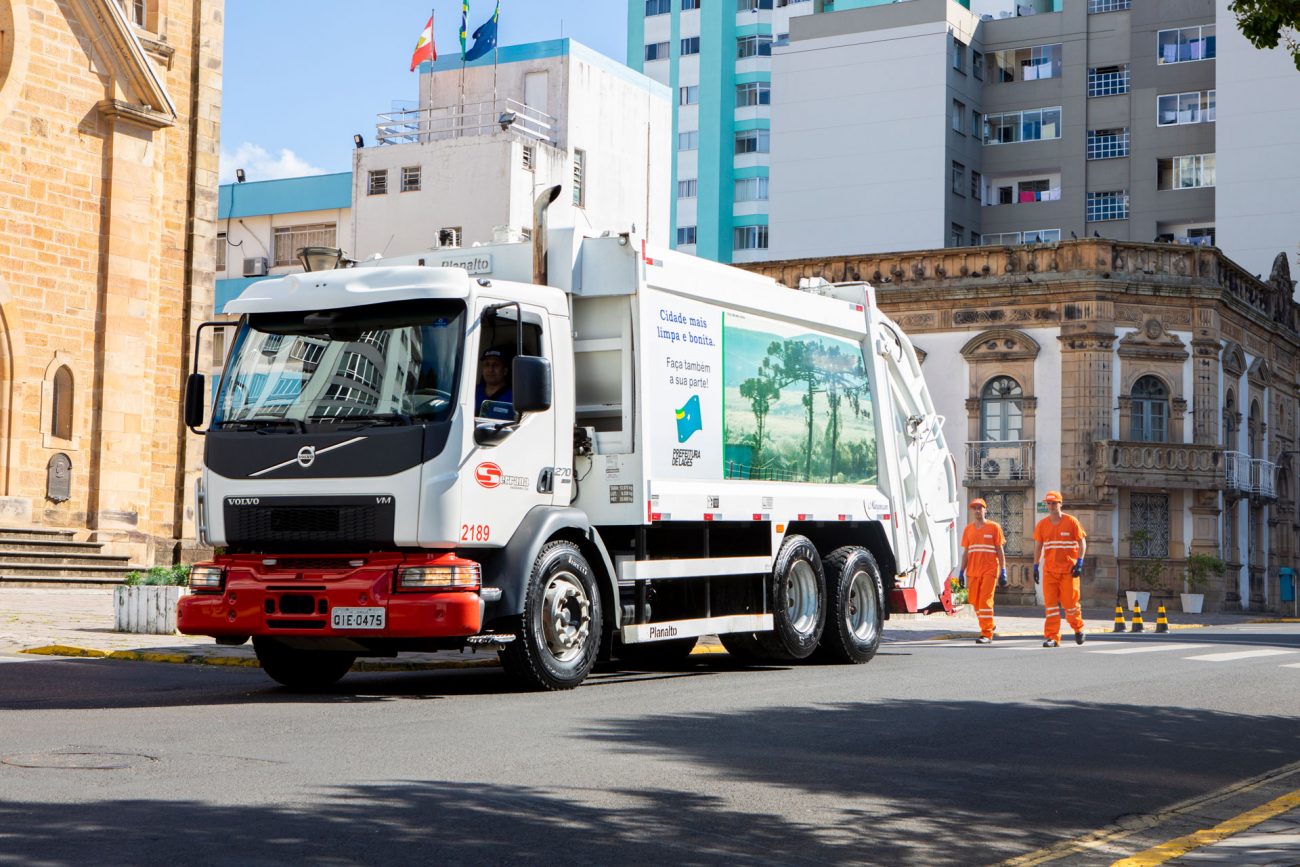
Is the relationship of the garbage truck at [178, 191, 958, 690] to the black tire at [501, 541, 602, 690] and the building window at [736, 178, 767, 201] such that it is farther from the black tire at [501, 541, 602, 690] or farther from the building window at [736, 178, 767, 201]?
the building window at [736, 178, 767, 201]

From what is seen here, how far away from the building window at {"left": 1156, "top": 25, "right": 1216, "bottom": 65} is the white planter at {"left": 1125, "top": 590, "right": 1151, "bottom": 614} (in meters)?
23.6

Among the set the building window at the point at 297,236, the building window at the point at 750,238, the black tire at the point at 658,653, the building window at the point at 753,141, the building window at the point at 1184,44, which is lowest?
the black tire at the point at 658,653

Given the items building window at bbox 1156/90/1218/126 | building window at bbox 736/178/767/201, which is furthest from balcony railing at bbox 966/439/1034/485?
building window at bbox 736/178/767/201

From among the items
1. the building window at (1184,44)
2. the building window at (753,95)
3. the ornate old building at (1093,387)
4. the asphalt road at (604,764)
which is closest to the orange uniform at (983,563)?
the asphalt road at (604,764)

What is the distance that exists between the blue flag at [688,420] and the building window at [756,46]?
227ft

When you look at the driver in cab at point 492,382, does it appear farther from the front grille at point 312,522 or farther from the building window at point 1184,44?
the building window at point 1184,44

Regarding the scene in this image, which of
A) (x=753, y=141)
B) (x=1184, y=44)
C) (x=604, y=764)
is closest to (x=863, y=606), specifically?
(x=604, y=764)

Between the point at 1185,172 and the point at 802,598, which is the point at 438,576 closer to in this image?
the point at 802,598

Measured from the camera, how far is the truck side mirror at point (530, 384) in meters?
11.3

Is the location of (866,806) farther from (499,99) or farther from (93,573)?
(499,99)

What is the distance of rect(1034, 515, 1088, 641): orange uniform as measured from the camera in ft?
62.0

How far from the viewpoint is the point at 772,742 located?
9.51 m

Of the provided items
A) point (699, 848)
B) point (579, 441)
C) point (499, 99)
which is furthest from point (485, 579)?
point (499, 99)

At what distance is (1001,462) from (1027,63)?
2362cm
